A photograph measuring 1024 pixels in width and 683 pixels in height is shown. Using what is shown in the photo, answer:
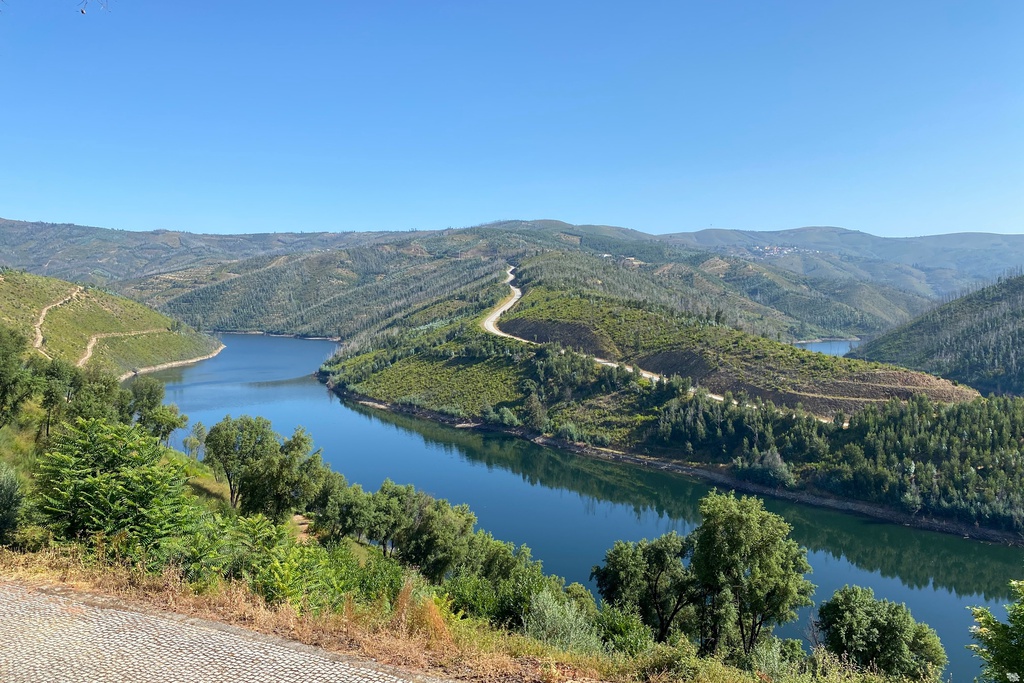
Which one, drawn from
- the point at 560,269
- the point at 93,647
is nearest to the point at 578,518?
the point at 93,647

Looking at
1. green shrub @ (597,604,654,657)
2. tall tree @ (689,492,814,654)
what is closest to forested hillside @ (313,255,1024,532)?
tall tree @ (689,492,814,654)

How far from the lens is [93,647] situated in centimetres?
1031

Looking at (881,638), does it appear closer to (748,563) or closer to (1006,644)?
(748,563)

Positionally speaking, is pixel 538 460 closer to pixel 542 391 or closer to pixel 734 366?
pixel 542 391

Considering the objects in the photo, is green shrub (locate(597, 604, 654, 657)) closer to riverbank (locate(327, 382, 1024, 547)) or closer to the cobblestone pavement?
the cobblestone pavement

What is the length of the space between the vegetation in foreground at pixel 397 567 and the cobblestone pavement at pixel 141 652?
902 millimetres

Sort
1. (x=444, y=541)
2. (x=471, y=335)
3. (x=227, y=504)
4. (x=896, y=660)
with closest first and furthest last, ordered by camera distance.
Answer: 1. (x=896, y=660)
2. (x=444, y=541)
3. (x=227, y=504)
4. (x=471, y=335)

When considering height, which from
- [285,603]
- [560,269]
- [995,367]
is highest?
[560,269]

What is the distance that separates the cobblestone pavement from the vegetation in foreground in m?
0.90

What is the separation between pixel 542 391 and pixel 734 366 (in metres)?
32.1

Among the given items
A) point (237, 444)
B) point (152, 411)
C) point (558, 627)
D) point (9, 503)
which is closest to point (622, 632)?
point (558, 627)

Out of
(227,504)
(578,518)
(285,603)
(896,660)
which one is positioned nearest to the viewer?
(285,603)

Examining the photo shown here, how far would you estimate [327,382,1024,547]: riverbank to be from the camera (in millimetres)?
53781

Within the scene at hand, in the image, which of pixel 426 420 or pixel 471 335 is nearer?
pixel 426 420
